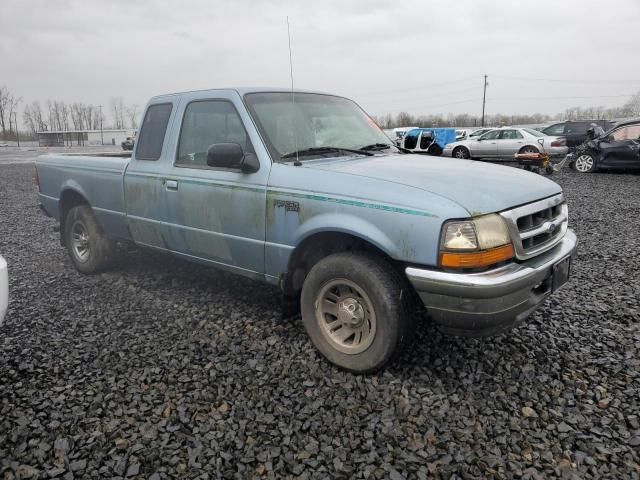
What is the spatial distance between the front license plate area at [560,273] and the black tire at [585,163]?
13.3 m

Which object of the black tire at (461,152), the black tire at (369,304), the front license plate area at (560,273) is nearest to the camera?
the black tire at (369,304)

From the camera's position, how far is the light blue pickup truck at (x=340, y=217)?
2586 mm

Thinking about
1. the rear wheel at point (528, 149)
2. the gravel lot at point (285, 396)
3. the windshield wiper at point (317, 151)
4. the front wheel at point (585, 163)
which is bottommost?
the gravel lot at point (285, 396)

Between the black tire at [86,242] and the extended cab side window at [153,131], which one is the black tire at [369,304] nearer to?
the extended cab side window at [153,131]

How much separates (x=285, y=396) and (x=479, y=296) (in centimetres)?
128

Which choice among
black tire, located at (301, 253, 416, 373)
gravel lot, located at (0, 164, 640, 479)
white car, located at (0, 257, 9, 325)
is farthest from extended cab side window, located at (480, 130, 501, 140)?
white car, located at (0, 257, 9, 325)

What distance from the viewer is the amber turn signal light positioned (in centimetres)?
252

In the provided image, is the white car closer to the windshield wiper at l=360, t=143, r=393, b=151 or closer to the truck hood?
the truck hood

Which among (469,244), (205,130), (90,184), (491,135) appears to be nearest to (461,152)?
(491,135)

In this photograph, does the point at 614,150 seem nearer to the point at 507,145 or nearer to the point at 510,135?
the point at 507,145

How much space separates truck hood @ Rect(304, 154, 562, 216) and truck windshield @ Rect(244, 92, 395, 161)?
0.21 metres

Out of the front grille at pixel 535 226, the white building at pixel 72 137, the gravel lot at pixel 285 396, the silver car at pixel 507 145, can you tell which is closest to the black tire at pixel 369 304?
the gravel lot at pixel 285 396

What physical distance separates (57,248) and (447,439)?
6.00 metres

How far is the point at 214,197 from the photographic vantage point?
361cm
